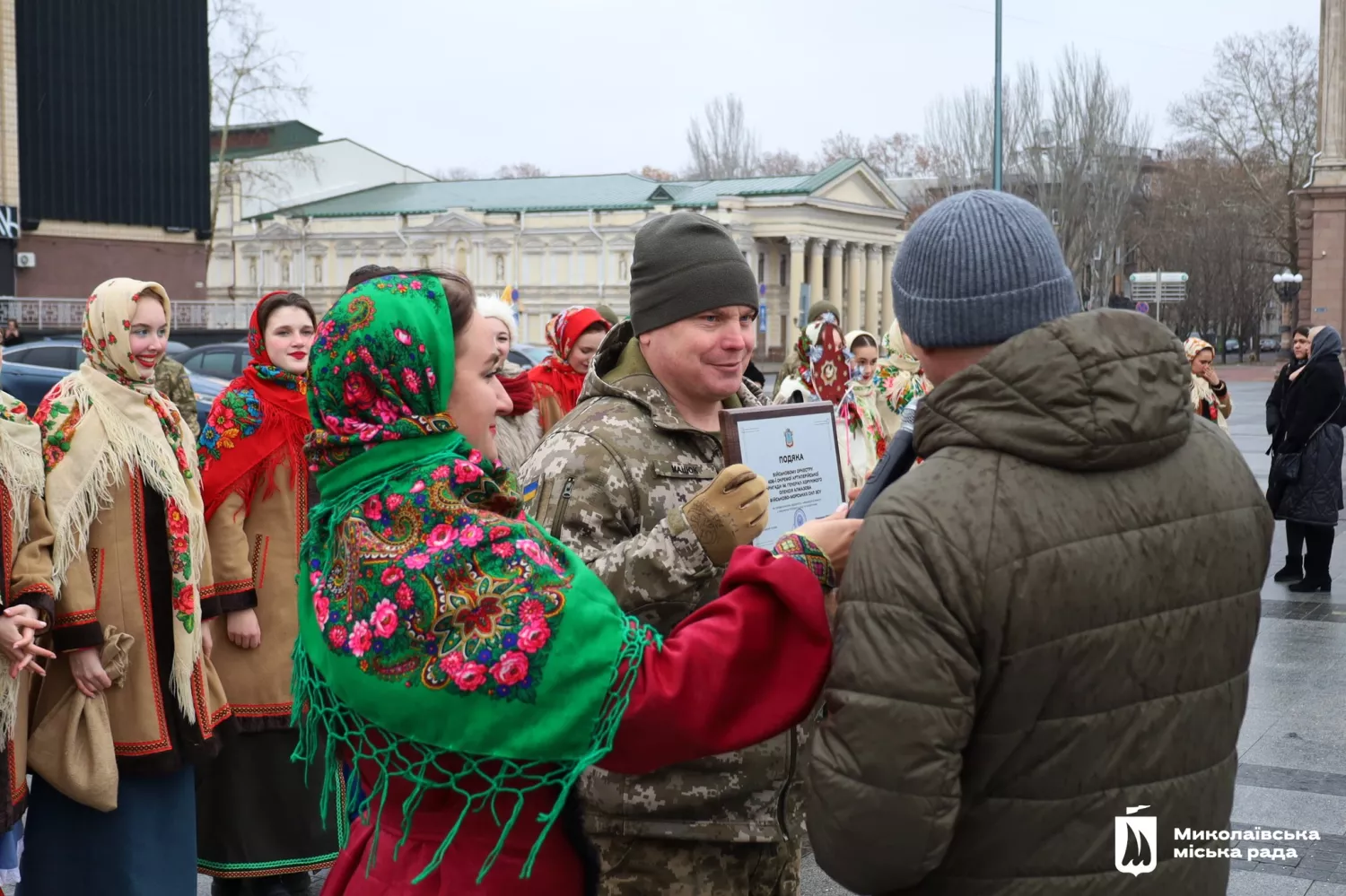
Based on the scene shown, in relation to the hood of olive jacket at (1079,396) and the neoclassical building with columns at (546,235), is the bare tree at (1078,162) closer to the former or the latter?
the neoclassical building with columns at (546,235)

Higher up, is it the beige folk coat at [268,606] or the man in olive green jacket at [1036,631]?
the man in olive green jacket at [1036,631]

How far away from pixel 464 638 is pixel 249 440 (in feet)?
10.1

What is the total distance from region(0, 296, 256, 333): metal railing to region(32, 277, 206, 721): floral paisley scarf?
30.6 m

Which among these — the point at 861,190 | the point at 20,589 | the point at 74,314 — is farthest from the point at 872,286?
the point at 20,589

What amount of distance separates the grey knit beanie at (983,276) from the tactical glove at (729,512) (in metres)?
0.54

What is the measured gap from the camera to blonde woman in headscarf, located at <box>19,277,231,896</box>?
4188 mm

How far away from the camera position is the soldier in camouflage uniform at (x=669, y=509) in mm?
2662

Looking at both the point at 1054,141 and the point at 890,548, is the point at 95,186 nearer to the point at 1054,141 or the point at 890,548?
the point at 1054,141

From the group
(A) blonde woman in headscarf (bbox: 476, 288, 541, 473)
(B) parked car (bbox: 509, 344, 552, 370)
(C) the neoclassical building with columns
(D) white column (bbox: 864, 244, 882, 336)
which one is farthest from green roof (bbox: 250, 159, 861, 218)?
(A) blonde woman in headscarf (bbox: 476, 288, 541, 473)

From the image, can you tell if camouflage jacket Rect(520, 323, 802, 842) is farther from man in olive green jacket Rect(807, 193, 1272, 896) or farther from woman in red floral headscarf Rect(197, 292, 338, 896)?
woman in red floral headscarf Rect(197, 292, 338, 896)

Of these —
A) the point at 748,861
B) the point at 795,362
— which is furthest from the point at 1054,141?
the point at 748,861

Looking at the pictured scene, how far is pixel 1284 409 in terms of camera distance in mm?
11000

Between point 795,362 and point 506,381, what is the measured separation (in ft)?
18.4

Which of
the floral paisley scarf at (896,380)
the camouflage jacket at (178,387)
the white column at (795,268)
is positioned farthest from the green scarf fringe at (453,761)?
the white column at (795,268)
